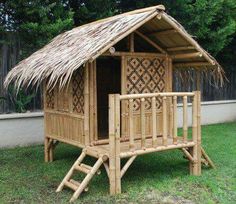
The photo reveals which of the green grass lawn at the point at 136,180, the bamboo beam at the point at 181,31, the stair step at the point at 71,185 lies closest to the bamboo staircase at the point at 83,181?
the stair step at the point at 71,185

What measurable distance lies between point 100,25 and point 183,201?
362 centimetres

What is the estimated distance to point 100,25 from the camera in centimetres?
773

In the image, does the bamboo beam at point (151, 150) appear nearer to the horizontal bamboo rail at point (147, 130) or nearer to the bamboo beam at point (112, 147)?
the horizontal bamboo rail at point (147, 130)

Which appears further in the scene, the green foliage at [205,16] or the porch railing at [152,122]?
the green foliage at [205,16]

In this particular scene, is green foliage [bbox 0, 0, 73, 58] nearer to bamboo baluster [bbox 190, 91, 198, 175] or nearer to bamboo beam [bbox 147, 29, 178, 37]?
bamboo beam [bbox 147, 29, 178, 37]

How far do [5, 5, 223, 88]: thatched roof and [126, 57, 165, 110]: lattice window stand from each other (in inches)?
17.6

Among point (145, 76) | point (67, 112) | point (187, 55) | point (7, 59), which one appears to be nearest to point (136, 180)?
point (67, 112)

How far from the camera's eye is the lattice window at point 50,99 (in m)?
8.47

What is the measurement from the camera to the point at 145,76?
773cm

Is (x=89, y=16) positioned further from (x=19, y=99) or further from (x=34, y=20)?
(x=19, y=99)

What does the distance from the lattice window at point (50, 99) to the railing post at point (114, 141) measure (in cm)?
248

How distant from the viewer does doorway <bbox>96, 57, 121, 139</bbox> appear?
32.6 feet

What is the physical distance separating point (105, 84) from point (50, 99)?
187 cm

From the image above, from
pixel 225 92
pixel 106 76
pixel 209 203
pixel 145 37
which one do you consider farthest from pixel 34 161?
pixel 225 92
